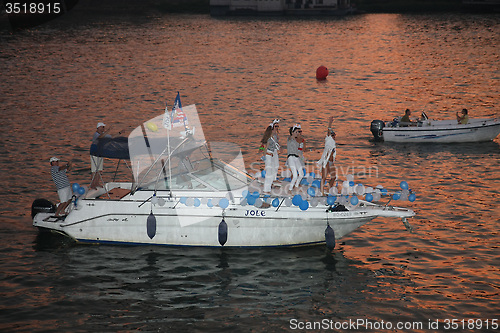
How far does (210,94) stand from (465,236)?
105ft

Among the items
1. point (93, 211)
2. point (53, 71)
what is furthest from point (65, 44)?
point (93, 211)

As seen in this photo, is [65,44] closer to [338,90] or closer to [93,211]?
[338,90]

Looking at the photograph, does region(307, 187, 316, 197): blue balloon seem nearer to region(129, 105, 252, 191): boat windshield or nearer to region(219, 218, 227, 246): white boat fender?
region(129, 105, 252, 191): boat windshield

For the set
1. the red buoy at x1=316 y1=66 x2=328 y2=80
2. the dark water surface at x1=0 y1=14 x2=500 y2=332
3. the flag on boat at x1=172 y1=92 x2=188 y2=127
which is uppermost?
the red buoy at x1=316 y1=66 x2=328 y2=80

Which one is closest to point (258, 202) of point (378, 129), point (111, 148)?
point (111, 148)

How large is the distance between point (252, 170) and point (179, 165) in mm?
8253

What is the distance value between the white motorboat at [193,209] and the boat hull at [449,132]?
1429 cm

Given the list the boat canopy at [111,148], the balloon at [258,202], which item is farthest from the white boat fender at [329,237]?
the boat canopy at [111,148]

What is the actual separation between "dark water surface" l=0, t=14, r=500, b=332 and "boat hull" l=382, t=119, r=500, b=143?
2.14 feet

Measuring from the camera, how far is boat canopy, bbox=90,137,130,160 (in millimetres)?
18391

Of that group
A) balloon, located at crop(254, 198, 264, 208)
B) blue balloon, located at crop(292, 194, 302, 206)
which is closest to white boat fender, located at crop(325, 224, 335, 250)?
blue balloon, located at crop(292, 194, 302, 206)

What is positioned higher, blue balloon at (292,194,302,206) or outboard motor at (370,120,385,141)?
outboard motor at (370,120,385,141)

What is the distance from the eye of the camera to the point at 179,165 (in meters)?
18.4

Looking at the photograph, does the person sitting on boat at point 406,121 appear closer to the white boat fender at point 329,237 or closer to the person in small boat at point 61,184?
the white boat fender at point 329,237
